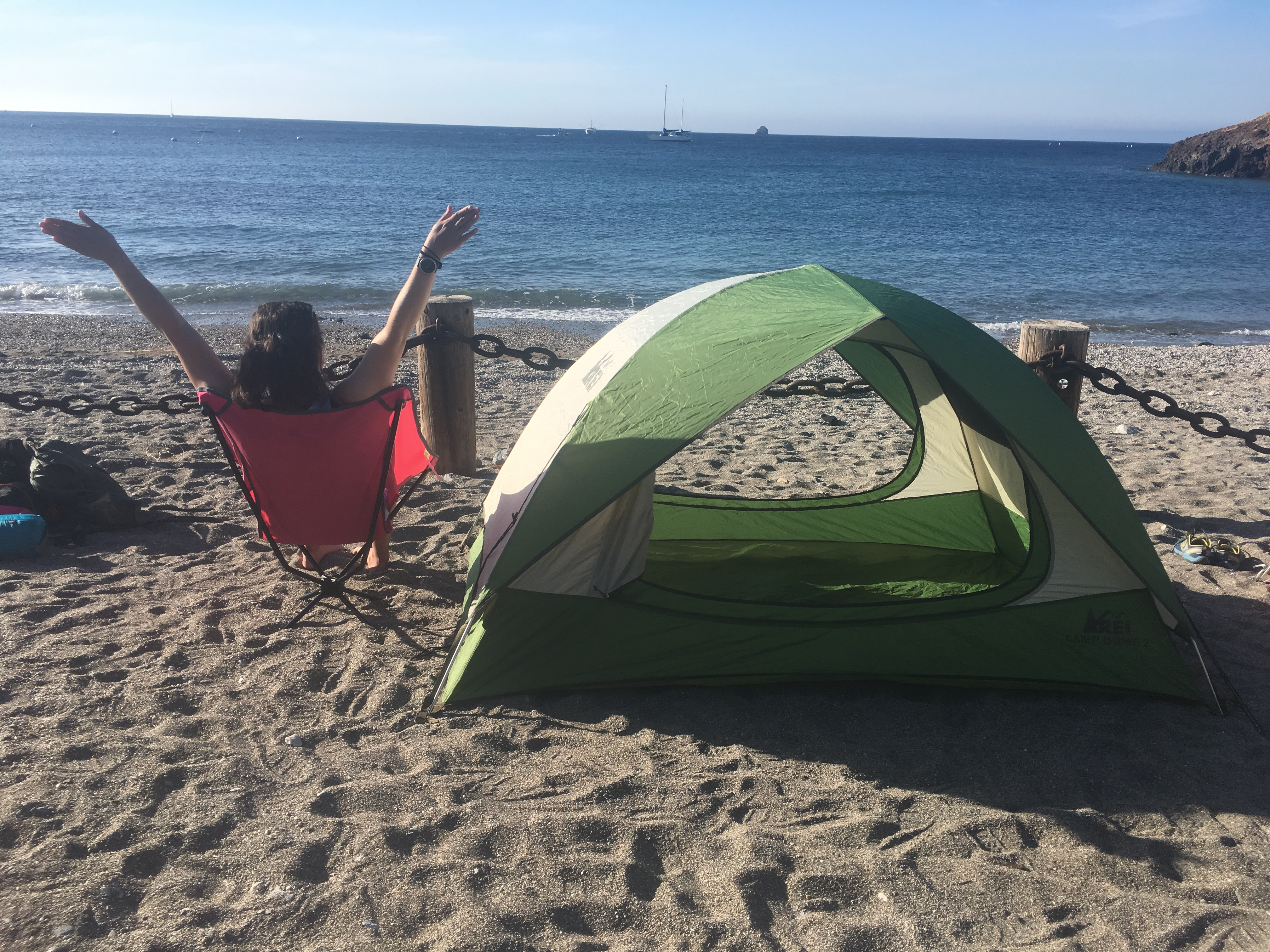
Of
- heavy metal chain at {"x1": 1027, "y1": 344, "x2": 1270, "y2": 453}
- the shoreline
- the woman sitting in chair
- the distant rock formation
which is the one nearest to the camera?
the woman sitting in chair

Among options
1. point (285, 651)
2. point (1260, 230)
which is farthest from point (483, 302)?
point (1260, 230)

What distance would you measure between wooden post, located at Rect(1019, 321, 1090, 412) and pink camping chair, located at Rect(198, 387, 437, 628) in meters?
3.33

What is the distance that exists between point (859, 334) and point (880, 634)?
118cm

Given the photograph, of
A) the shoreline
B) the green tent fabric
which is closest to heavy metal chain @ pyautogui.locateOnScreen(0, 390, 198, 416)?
the green tent fabric

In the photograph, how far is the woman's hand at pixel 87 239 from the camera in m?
3.36

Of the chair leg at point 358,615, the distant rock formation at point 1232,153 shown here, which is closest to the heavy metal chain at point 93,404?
the chair leg at point 358,615

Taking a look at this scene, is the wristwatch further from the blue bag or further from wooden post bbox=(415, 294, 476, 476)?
the blue bag

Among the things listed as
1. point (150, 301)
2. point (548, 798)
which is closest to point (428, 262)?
point (150, 301)

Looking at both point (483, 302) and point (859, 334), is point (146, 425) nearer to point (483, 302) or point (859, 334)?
point (859, 334)

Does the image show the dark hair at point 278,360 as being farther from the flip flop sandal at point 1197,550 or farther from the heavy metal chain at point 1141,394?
the flip flop sandal at point 1197,550

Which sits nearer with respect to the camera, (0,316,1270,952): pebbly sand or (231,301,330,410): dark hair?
(0,316,1270,952): pebbly sand

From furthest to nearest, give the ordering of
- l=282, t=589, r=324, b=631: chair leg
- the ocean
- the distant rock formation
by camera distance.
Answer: the distant rock formation
the ocean
l=282, t=589, r=324, b=631: chair leg

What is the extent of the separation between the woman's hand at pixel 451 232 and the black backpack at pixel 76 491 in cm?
238

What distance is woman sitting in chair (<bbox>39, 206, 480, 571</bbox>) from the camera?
11.3 ft
